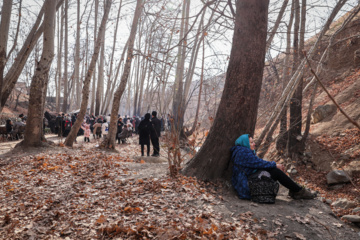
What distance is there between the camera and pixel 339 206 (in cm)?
556

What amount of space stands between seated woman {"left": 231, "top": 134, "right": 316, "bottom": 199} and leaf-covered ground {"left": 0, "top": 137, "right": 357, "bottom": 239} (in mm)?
177

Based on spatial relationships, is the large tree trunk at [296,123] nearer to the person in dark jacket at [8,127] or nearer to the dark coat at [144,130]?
the dark coat at [144,130]

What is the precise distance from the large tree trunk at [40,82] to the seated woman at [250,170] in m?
6.96

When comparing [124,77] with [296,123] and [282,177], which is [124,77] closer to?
[296,123]

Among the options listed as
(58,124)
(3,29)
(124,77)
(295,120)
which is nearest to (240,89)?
(295,120)

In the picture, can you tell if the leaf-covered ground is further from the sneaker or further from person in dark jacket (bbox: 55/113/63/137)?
person in dark jacket (bbox: 55/113/63/137)

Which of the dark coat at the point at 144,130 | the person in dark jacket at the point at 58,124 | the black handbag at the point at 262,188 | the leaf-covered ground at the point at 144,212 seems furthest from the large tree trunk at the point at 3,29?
the black handbag at the point at 262,188

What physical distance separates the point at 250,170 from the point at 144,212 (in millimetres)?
1971

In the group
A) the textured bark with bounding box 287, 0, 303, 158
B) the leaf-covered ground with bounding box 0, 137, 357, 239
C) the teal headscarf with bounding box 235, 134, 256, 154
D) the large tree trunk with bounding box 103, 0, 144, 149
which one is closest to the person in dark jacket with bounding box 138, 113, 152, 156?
the large tree trunk with bounding box 103, 0, 144, 149

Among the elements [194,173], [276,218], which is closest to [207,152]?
[194,173]

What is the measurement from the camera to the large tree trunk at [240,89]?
4523mm

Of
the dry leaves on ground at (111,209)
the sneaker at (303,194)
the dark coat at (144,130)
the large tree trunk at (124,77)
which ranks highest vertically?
the large tree trunk at (124,77)

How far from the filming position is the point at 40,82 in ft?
25.9

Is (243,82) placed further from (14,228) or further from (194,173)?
(14,228)
